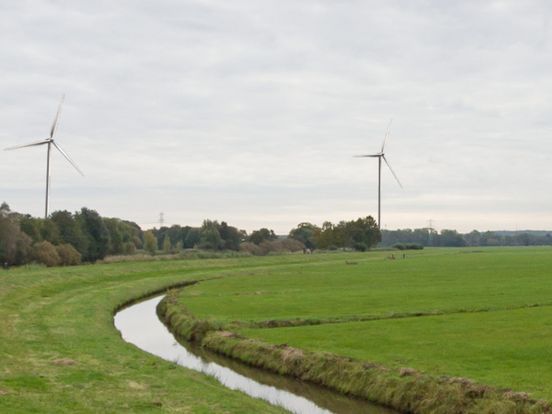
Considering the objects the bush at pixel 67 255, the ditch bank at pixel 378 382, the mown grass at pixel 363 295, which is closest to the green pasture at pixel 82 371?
the ditch bank at pixel 378 382

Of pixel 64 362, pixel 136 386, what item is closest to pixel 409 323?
pixel 136 386

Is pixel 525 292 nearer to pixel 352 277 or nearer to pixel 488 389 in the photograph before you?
pixel 352 277

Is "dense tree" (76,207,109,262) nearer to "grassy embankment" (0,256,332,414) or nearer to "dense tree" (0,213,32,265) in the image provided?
"dense tree" (0,213,32,265)

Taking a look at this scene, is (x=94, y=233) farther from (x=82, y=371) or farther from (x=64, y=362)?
(x=82, y=371)

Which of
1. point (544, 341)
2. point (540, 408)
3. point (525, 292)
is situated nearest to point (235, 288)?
point (525, 292)

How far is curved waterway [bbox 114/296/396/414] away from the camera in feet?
89.9

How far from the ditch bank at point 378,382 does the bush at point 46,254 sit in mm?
73784

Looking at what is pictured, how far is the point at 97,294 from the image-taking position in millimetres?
68688

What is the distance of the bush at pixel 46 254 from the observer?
357ft

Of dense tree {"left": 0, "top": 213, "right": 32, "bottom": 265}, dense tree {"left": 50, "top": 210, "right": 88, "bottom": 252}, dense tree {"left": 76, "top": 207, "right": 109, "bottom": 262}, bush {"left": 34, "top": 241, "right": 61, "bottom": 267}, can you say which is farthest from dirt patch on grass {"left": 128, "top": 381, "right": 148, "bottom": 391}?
dense tree {"left": 76, "top": 207, "right": 109, "bottom": 262}

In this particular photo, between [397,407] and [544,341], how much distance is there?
39.7 feet

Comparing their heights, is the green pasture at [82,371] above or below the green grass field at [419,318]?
below

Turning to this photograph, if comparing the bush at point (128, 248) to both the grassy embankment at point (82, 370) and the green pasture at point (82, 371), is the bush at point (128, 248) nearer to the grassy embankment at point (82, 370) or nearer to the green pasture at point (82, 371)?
the grassy embankment at point (82, 370)

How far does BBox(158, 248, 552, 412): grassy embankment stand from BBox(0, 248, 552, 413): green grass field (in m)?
0.10
